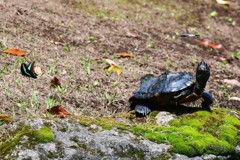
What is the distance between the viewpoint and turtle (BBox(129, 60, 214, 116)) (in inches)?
165

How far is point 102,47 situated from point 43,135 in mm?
3157

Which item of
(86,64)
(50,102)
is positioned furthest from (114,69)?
(50,102)

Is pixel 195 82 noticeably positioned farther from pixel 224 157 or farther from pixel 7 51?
pixel 7 51

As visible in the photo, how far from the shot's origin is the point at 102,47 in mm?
6422

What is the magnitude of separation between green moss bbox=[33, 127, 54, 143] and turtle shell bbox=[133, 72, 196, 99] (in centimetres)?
125

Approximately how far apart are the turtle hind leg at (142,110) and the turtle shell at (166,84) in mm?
126

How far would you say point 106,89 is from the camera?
5.21m

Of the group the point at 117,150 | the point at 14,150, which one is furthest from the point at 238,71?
the point at 14,150

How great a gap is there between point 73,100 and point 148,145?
1.42 metres

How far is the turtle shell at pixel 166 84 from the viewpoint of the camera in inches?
167

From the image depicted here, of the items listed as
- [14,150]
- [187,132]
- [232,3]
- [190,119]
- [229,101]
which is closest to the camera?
[14,150]

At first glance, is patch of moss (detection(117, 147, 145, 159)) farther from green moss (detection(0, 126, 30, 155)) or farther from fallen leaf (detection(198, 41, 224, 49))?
fallen leaf (detection(198, 41, 224, 49))

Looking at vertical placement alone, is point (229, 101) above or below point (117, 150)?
below

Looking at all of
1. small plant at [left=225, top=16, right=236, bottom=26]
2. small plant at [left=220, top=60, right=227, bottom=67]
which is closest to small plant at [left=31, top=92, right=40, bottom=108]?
small plant at [left=220, top=60, right=227, bottom=67]
